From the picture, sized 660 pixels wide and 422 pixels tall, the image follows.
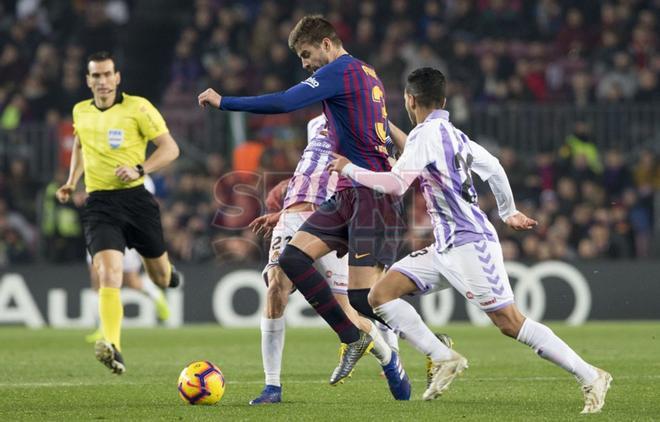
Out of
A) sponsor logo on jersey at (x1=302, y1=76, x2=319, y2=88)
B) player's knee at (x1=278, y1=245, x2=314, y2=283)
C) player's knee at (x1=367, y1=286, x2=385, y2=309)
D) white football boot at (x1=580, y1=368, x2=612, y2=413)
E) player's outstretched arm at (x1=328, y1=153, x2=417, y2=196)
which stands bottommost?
white football boot at (x1=580, y1=368, x2=612, y2=413)

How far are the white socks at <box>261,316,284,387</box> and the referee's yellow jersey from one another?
2517 mm

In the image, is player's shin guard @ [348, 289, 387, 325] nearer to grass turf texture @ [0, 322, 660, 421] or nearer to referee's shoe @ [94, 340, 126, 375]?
grass turf texture @ [0, 322, 660, 421]

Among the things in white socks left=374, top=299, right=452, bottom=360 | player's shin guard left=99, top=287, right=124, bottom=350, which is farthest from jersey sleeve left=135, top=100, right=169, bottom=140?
white socks left=374, top=299, right=452, bottom=360

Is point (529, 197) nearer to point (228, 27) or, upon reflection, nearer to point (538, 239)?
point (538, 239)

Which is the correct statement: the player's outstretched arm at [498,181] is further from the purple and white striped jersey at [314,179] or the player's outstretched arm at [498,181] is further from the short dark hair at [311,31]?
the purple and white striped jersey at [314,179]

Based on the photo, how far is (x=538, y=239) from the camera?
17203mm

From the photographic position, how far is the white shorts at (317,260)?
27.9 feet

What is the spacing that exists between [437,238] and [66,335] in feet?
29.6

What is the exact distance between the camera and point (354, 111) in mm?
8133

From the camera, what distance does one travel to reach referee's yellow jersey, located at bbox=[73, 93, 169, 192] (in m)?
10.3

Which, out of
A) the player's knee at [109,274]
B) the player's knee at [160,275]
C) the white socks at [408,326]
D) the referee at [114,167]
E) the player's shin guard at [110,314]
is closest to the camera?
the white socks at [408,326]

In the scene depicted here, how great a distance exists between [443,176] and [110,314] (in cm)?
363

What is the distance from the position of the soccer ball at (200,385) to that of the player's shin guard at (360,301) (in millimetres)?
984

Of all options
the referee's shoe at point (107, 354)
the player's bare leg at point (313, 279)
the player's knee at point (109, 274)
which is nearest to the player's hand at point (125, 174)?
the player's knee at point (109, 274)
